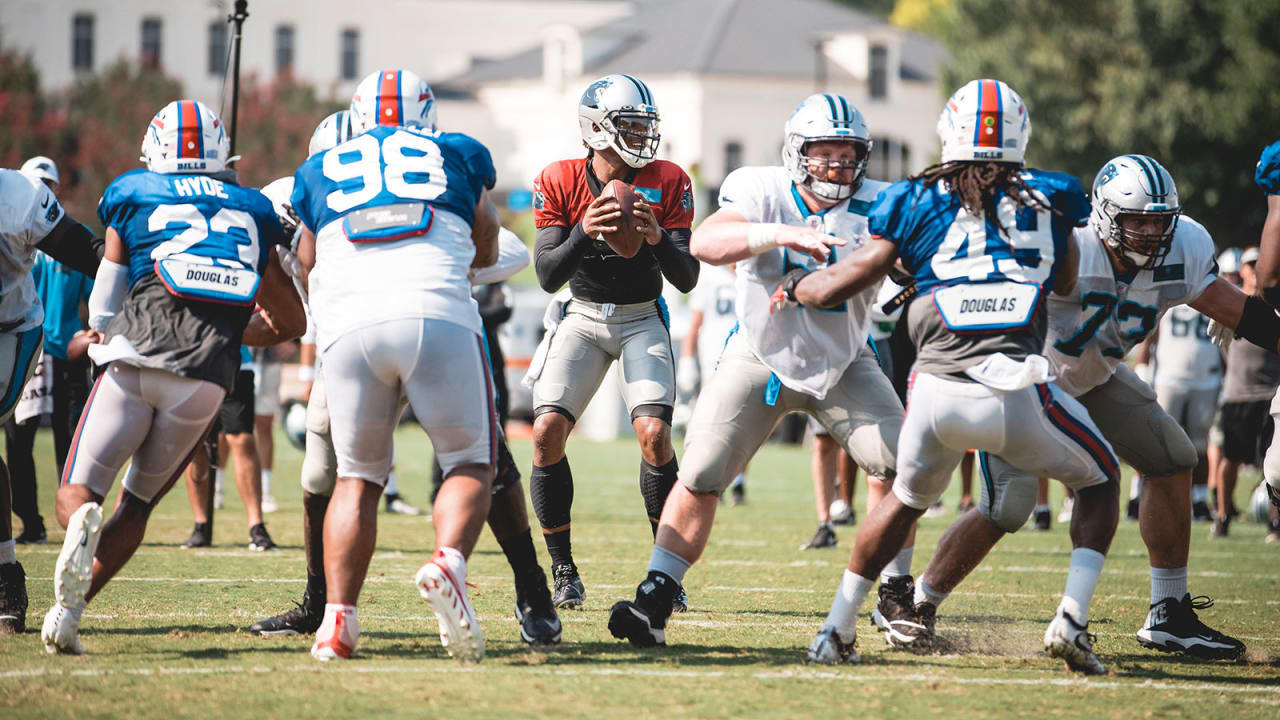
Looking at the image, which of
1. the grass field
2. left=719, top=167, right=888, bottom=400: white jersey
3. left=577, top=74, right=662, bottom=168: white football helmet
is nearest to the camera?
the grass field

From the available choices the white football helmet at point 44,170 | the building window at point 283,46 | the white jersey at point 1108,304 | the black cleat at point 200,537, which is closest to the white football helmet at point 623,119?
the white jersey at point 1108,304

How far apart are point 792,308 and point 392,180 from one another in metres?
1.62

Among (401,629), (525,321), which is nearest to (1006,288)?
(401,629)

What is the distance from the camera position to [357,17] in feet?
221

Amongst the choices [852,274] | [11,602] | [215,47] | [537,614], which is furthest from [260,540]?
[215,47]

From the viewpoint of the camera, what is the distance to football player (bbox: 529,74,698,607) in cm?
686

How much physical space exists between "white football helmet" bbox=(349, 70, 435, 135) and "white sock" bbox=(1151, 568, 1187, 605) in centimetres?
349

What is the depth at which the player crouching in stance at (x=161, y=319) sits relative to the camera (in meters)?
5.43

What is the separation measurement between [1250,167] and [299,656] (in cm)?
3520

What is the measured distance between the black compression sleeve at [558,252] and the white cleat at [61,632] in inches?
91.3

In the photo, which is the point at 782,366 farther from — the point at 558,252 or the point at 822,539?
the point at 822,539

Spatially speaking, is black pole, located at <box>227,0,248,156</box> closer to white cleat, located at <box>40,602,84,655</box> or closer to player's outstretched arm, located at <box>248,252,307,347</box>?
Answer: player's outstretched arm, located at <box>248,252,307,347</box>

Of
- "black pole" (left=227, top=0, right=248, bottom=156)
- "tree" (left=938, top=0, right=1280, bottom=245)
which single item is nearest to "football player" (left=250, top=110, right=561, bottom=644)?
"black pole" (left=227, top=0, right=248, bottom=156)

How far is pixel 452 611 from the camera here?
16.4 feet
